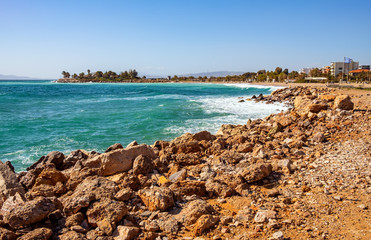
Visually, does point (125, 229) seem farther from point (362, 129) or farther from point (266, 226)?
point (362, 129)

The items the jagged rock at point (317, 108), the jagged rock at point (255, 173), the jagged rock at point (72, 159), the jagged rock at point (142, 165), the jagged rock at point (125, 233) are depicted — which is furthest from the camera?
the jagged rock at point (317, 108)

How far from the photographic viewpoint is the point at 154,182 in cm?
600

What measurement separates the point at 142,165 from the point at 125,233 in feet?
8.15

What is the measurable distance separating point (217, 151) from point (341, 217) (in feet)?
13.3

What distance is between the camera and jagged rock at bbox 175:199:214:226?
444 centimetres

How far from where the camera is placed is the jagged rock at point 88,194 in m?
4.31

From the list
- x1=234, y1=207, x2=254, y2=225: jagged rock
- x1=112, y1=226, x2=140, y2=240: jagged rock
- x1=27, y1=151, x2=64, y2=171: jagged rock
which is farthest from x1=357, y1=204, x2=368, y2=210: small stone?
x1=27, y1=151, x2=64, y2=171: jagged rock

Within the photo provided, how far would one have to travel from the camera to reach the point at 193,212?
4.51 m

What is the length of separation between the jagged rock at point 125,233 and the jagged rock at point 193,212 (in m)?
0.79

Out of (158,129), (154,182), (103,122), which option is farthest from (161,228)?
(103,122)

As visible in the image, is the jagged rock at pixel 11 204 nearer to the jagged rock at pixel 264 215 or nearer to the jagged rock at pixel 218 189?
the jagged rock at pixel 218 189

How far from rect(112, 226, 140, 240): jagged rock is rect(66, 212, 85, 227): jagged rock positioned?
63cm

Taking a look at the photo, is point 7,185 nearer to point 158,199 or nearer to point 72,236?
point 72,236

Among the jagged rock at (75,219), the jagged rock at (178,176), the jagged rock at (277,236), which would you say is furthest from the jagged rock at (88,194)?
the jagged rock at (277,236)
